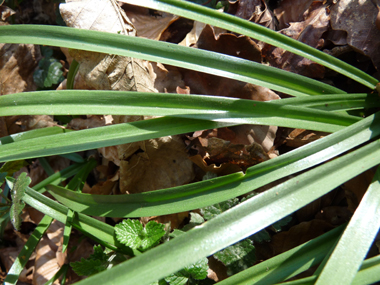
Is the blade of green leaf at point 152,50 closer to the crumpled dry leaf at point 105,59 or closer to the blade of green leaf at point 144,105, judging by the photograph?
the blade of green leaf at point 144,105

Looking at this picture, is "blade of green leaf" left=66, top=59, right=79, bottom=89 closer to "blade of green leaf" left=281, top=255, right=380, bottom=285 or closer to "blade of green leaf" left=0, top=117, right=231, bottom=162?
"blade of green leaf" left=0, top=117, right=231, bottom=162

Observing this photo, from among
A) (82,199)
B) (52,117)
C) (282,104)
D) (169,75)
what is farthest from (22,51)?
(282,104)

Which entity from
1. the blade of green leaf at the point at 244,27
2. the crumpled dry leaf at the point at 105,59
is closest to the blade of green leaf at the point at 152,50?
the blade of green leaf at the point at 244,27

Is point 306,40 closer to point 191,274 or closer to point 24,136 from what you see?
point 191,274

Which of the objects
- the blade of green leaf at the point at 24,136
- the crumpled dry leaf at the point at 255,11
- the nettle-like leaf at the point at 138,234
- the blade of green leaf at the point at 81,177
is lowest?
the blade of green leaf at the point at 81,177

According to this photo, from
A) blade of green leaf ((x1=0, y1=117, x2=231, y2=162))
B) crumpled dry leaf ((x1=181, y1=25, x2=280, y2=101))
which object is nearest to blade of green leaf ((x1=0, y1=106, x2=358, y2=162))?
blade of green leaf ((x1=0, y1=117, x2=231, y2=162))
